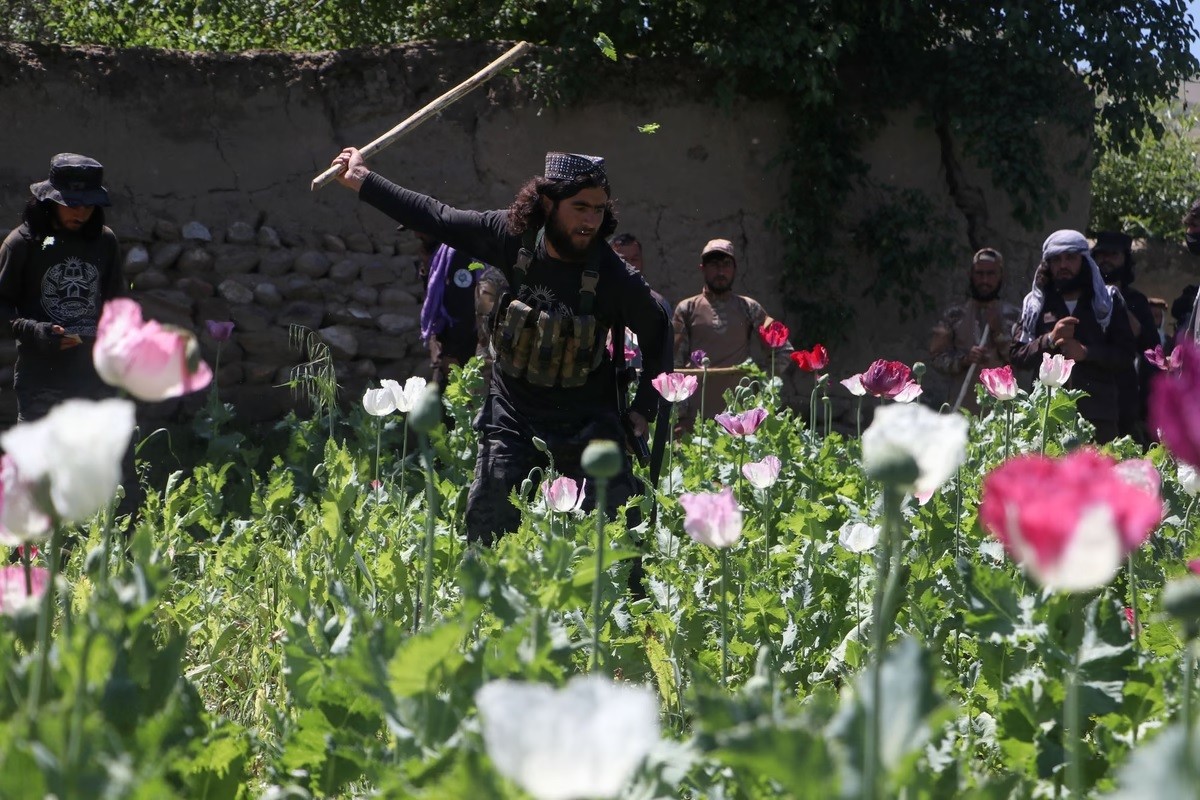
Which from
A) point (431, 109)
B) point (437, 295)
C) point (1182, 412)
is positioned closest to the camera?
point (1182, 412)

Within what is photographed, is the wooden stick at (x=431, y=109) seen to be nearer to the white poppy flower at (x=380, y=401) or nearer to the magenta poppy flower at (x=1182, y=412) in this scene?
the white poppy flower at (x=380, y=401)

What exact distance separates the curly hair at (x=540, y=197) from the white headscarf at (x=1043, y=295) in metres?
2.82

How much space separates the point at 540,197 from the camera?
3.99m

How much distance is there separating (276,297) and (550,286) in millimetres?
4374

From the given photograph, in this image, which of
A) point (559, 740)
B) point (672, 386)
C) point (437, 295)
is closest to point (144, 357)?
point (559, 740)

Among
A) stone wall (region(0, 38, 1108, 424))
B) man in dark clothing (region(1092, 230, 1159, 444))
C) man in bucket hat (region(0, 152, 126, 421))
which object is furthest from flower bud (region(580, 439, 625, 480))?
stone wall (region(0, 38, 1108, 424))

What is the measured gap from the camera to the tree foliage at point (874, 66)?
8.95 metres

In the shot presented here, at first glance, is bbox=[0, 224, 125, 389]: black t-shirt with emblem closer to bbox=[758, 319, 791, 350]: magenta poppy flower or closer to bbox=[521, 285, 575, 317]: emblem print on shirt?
bbox=[521, 285, 575, 317]: emblem print on shirt

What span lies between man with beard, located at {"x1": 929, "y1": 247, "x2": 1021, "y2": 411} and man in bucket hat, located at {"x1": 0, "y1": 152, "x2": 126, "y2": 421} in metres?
3.70

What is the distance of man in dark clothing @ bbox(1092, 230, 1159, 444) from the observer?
23.0 feet

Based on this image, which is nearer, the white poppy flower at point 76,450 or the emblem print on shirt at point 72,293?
the white poppy flower at point 76,450

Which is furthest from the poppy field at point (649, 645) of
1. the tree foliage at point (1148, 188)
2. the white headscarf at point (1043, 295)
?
the tree foliage at point (1148, 188)

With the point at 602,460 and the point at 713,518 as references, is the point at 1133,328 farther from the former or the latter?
the point at 602,460

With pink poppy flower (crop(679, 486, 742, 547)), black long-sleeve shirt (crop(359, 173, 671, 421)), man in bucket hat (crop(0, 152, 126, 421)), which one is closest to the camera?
pink poppy flower (crop(679, 486, 742, 547))
